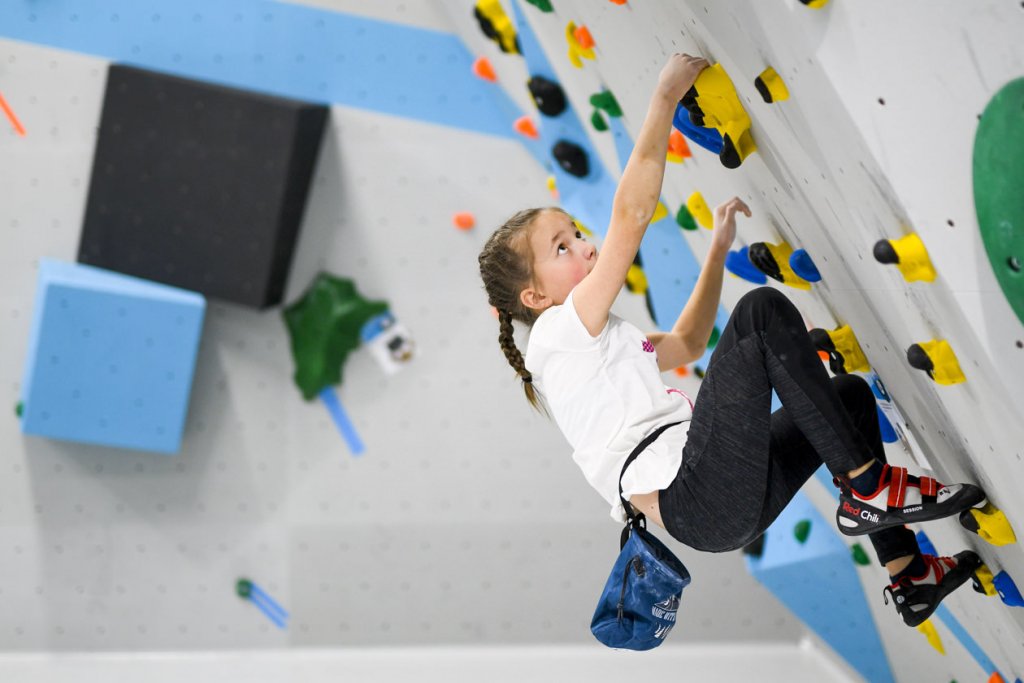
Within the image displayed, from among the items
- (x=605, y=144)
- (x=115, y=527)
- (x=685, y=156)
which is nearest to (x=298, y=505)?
(x=115, y=527)

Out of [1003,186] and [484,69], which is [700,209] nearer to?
[1003,186]

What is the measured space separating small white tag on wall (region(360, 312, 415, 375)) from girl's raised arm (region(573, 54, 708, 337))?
64.6 inches

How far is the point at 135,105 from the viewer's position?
9.23 feet

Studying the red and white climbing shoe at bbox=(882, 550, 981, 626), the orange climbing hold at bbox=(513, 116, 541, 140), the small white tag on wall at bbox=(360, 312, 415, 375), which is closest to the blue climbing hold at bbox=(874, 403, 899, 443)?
the red and white climbing shoe at bbox=(882, 550, 981, 626)

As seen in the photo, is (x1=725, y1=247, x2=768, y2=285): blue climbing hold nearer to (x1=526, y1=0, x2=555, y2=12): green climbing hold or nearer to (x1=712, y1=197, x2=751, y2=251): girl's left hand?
(x1=712, y1=197, x2=751, y2=251): girl's left hand

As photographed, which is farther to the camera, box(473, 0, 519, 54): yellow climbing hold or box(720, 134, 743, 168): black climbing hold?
box(473, 0, 519, 54): yellow climbing hold

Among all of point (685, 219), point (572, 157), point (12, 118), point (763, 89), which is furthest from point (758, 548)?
point (12, 118)

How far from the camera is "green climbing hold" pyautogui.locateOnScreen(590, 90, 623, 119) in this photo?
6.24ft

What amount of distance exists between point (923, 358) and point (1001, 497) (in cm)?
Result: 24

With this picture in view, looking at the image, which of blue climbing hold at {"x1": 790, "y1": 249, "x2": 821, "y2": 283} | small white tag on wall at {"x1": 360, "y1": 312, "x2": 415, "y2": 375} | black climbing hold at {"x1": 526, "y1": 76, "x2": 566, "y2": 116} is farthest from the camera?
small white tag on wall at {"x1": 360, "y1": 312, "x2": 415, "y2": 375}

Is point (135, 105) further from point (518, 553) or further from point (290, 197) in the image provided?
point (518, 553)

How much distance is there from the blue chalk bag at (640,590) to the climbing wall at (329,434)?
4.61 feet

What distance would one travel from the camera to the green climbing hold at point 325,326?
115 inches

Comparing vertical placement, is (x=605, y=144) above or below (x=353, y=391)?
above
